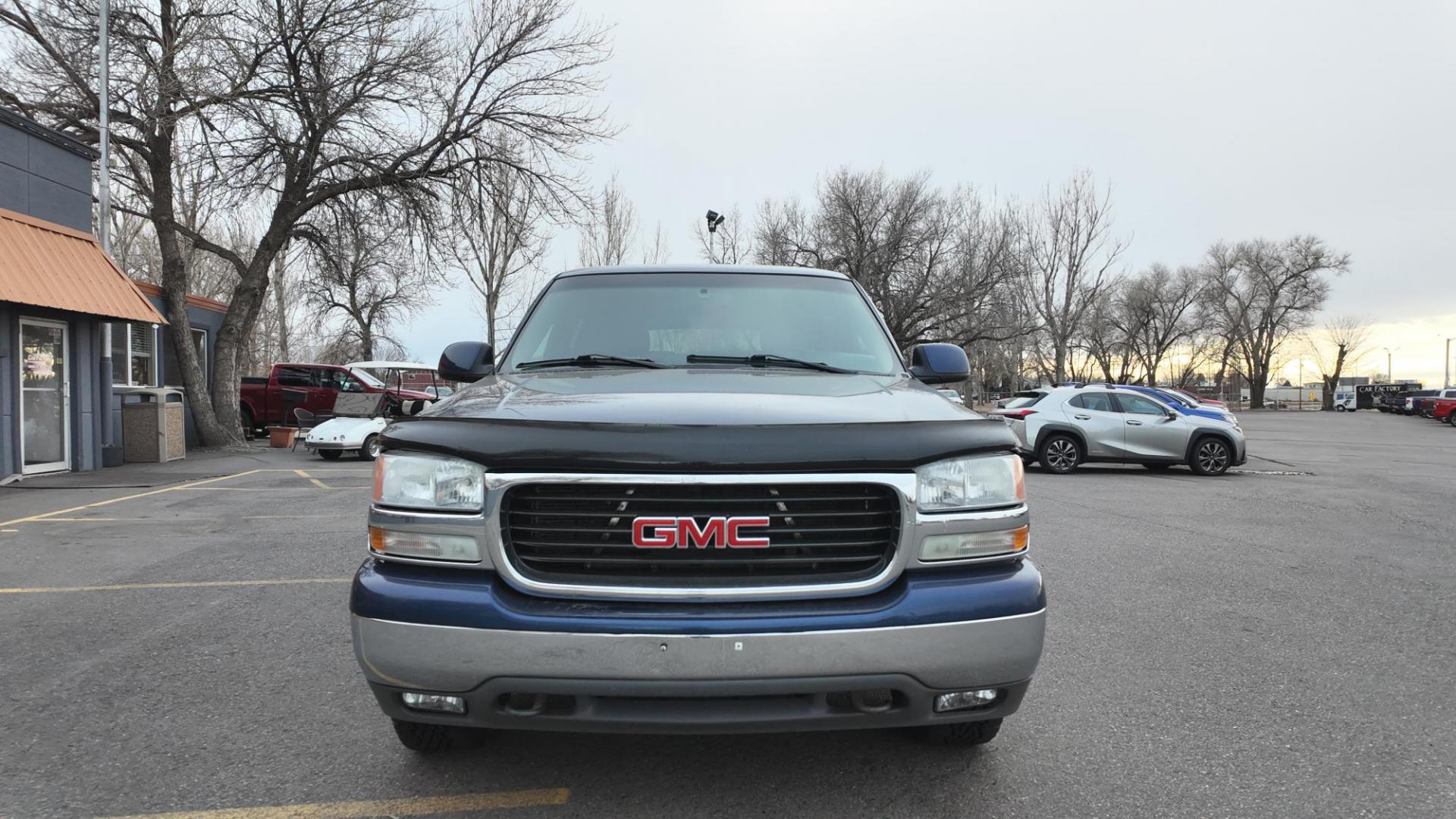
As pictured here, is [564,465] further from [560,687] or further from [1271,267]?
[1271,267]

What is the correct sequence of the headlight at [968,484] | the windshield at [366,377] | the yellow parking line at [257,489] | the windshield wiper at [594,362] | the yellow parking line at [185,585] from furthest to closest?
the windshield at [366,377] < the yellow parking line at [257,489] < the yellow parking line at [185,585] < the windshield wiper at [594,362] < the headlight at [968,484]

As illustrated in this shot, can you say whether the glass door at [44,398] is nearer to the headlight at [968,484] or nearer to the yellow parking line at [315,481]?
the yellow parking line at [315,481]

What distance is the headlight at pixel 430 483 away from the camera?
2324 mm

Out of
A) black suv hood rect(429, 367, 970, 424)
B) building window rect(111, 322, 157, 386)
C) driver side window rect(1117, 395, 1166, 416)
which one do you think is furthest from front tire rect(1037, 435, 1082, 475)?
building window rect(111, 322, 157, 386)

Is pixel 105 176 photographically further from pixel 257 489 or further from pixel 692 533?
pixel 692 533

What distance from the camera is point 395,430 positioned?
250 cm

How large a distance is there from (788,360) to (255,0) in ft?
58.7

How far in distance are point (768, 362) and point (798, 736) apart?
4.61ft

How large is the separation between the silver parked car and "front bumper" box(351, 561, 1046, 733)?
42.7ft

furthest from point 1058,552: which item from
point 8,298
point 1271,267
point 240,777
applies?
point 1271,267

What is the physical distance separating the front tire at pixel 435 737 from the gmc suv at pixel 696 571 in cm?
40

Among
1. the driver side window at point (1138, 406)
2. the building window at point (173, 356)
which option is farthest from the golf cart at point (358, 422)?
the driver side window at point (1138, 406)

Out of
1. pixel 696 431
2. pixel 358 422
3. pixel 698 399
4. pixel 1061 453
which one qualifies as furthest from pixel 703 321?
pixel 358 422

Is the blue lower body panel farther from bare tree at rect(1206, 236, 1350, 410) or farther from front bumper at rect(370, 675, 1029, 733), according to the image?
bare tree at rect(1206, 236, 1350, 410)
